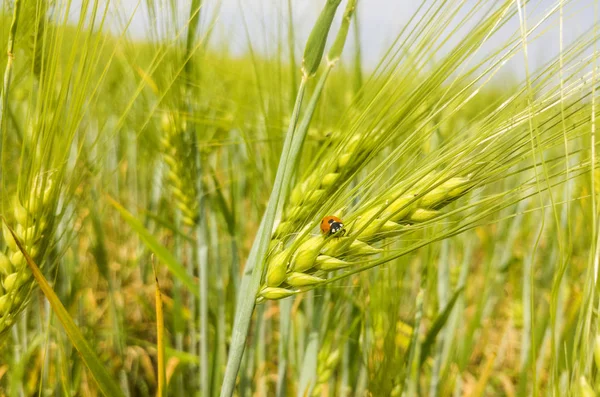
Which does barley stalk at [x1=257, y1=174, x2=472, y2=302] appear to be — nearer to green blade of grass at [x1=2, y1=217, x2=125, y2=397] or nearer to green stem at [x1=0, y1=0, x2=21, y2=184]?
green blade of grass at [x1=2, y1=217, x2=125, y2=397]

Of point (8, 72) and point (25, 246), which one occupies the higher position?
point (8, 72)

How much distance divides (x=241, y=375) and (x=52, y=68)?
1.64 feet

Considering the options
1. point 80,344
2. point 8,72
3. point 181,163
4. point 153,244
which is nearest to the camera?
point 80,344

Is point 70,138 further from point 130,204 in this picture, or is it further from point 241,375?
point 130,204

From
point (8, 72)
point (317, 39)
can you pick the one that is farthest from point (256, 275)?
point (8, 72)

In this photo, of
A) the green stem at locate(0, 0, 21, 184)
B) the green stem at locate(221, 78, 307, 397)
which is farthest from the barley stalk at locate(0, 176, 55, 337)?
the green stem at locate(221, 78, 307, 397)

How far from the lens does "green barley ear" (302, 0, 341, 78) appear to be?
0.39m

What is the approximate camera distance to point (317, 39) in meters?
0.41

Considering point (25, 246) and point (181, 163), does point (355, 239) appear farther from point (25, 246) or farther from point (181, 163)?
point (181, 163)

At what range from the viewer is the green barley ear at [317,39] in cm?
39

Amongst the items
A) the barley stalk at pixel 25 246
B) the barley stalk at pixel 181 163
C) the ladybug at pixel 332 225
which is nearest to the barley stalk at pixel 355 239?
the ladybug at pixel 332 225

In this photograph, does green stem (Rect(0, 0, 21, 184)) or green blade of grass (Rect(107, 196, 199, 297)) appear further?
green blade of grass (Rect(107, 196, 199, 297))

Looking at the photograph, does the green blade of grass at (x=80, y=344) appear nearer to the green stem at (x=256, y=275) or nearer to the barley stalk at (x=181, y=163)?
the green stem at (x=256, y=275)

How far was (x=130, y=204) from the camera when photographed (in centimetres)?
151
